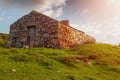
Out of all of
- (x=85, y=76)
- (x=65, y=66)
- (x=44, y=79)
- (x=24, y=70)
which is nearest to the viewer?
(x=44, y=79)

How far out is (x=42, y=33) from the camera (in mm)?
36375

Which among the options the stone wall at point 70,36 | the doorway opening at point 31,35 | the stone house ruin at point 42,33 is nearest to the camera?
the stone house ruin at point 42,33

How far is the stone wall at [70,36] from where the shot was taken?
35341mm

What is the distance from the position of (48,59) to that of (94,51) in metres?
9.72

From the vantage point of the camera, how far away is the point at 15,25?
39.8 meters

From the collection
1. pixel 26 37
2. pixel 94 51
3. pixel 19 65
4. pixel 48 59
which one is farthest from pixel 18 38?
pixel 19 65

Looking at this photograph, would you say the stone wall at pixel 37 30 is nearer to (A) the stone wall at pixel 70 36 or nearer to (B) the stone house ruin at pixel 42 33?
(B) the stone house ruin at pixel 42 33

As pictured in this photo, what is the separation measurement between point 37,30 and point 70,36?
16.0ft

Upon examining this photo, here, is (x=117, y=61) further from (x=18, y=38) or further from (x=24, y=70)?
(x=18, y=38)

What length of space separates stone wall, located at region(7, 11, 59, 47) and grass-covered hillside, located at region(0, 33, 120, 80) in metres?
5.97

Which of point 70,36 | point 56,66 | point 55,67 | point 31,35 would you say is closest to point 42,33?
point 31,35

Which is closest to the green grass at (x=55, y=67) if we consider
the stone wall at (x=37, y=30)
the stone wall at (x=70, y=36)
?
the stone wall at (x=70, y=36)

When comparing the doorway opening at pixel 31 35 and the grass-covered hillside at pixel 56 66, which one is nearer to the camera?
the grass-covered hillside at pixel 56 66

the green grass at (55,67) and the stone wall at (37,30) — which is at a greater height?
the stone wall at (37,30)
